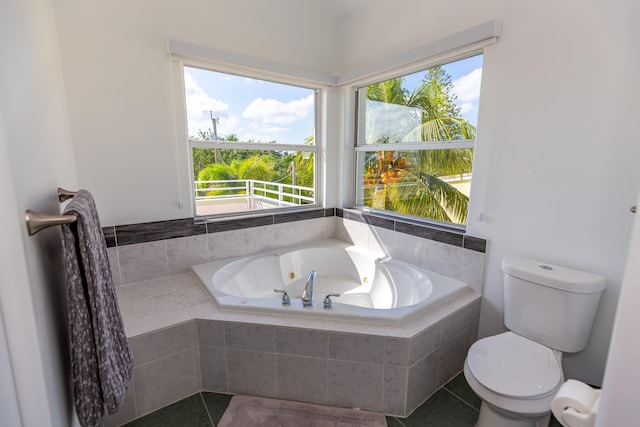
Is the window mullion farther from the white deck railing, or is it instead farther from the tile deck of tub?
the tile deck of tub

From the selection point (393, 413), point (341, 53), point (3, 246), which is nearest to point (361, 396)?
point (393, 413)

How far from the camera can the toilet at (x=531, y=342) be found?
127 cm

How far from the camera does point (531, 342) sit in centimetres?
155

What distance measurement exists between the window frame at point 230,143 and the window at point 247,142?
0.05ft

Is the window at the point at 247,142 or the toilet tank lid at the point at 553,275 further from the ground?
the window at the point at 247,142

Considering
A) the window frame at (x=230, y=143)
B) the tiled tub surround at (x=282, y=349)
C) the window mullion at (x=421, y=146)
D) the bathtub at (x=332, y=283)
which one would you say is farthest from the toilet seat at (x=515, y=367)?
the window frame at (x=230, y=143)

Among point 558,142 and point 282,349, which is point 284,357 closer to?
point 282,349

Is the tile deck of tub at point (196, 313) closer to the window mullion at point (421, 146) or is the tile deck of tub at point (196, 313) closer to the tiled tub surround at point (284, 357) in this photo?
the tiled tub surround at point (284, 357)

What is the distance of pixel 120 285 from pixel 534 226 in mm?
2685

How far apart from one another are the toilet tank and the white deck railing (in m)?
1.89

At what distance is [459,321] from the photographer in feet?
6.08

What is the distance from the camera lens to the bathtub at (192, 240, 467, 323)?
1.72 meters

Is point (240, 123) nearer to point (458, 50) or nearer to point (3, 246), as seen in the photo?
point (458, 50)

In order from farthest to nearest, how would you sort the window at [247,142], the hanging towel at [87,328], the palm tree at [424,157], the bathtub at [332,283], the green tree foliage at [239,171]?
the green tree foliage at [239,171]
the window at [247,142]
the palm tree at [424,157]
the bathtub at [332,283]
the hanging towel at [87,328]
